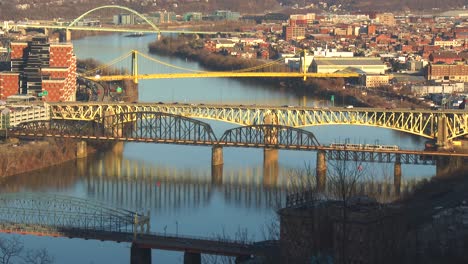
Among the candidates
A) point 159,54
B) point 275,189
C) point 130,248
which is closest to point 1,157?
point 275,189

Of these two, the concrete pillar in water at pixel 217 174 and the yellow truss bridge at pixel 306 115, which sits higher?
the yellow truss bridge at pixel 306 115

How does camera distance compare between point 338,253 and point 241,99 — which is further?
point 241,99

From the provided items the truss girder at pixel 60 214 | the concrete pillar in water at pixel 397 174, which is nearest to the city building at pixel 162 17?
the concrete pillar in water at pixel 397 174

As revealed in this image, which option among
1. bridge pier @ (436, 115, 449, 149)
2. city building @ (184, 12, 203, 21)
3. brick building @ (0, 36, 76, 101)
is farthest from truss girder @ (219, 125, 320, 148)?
city building @ (184, 12, 203, 21)

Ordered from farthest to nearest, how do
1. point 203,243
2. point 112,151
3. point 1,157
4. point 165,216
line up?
point 112,151
point 1,157
point 165,216
point 203,243

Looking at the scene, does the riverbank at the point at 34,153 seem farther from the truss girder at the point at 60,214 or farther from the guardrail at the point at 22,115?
the truss girder at the point at 60,214

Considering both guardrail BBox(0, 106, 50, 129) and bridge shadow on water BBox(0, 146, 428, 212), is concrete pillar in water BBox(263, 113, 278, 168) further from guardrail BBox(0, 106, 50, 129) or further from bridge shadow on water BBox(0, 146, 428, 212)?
guardrail BBox(0, 106, 50, 129)

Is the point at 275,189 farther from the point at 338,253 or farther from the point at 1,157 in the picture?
the point at 338,253
